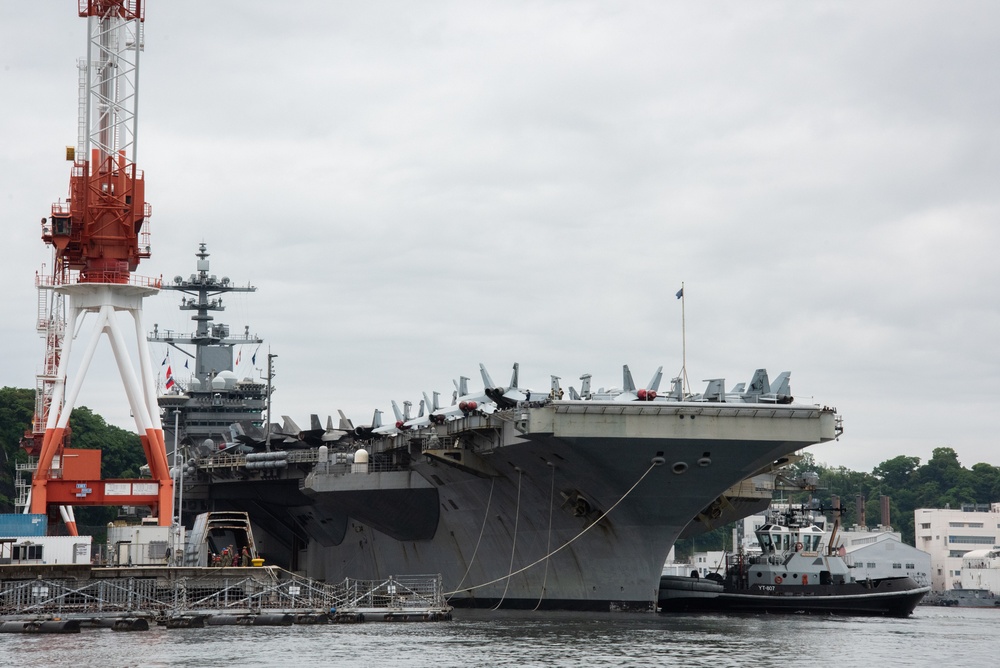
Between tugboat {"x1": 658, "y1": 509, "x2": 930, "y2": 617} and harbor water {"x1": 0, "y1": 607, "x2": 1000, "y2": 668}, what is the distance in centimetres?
395

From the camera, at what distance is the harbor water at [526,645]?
82.5 feet

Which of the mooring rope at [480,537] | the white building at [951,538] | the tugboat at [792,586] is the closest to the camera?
the mooring rope at [480,537]

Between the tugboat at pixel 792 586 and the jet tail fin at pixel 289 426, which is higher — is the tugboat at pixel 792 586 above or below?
below

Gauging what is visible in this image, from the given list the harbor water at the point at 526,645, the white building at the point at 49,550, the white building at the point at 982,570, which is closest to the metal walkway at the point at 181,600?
the harbor water at the point at 526,645

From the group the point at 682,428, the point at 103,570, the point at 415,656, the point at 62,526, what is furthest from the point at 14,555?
the point at 62,526

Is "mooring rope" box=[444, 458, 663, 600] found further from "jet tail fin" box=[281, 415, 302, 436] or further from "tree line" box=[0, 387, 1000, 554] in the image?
"tree line" box=[0, 387, 1000, 554]

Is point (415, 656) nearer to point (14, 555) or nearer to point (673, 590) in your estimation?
point (14, 555)

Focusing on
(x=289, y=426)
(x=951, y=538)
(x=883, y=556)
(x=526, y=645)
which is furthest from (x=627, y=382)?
(x=951, y=538)

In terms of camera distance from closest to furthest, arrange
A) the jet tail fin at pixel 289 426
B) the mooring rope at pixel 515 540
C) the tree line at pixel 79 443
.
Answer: the mooring rope at pixel 515 540
the jet tail fin at pixel 289 426
the tree line at pixel 79 443

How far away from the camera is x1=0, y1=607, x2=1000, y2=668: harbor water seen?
2514cm

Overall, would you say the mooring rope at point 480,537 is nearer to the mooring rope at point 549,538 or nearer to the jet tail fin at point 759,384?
the mooring rope at point 549,538

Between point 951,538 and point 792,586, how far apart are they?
53376 millimetres

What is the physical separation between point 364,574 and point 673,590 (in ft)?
39.9

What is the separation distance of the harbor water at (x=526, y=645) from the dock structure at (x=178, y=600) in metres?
0.87
